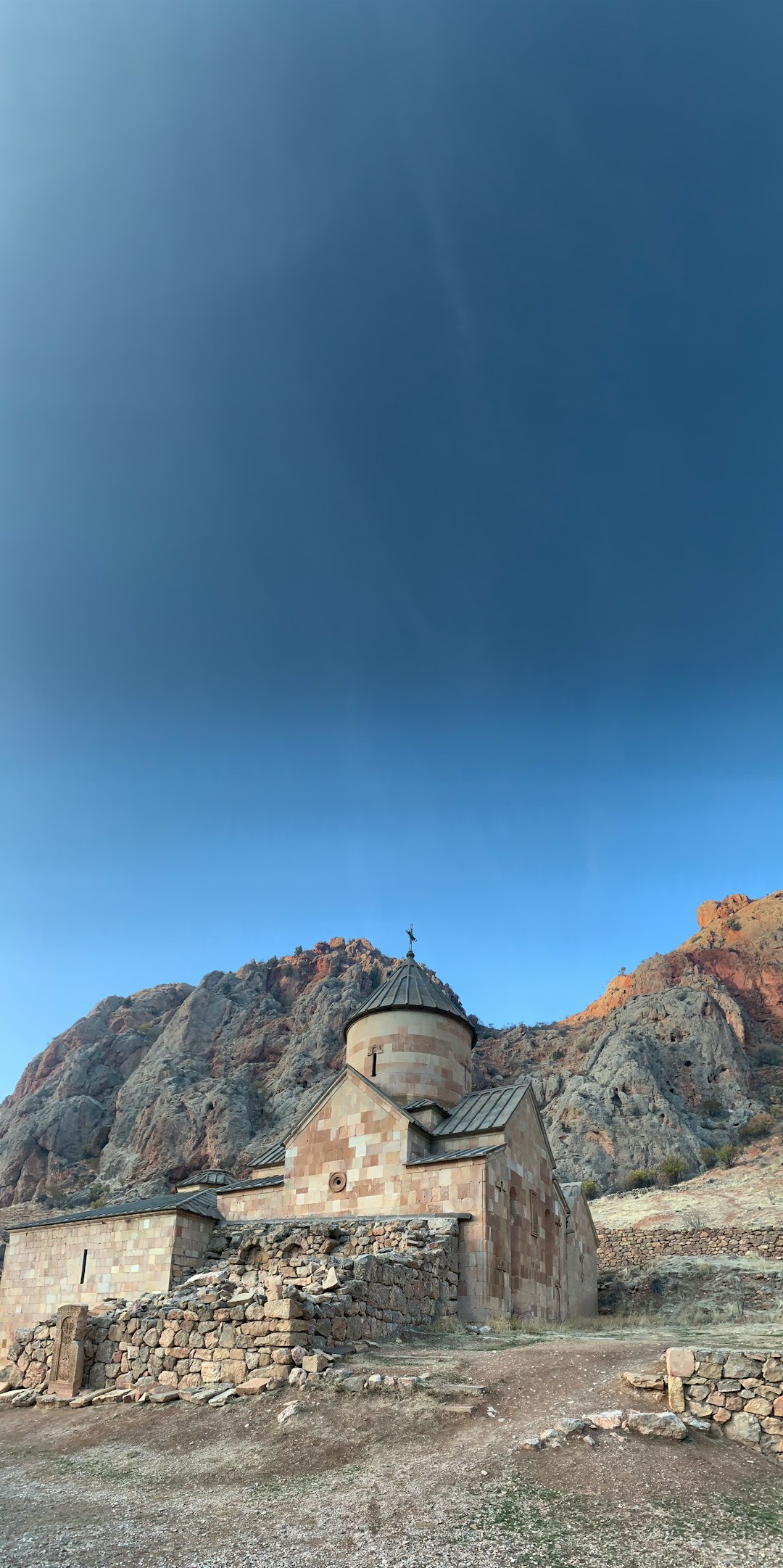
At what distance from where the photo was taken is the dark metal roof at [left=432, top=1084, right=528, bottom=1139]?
16.3 m

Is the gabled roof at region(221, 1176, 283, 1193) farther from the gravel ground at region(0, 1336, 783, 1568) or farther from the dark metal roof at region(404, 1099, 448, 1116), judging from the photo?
the gravel ground at region(0, 1336, 783, 1568)

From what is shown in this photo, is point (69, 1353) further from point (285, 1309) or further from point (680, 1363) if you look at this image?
point (680, 1363)

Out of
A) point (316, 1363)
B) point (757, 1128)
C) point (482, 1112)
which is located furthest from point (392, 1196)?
point (757, 1128)

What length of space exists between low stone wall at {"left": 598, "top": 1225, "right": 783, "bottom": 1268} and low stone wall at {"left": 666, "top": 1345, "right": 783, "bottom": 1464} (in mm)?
20901

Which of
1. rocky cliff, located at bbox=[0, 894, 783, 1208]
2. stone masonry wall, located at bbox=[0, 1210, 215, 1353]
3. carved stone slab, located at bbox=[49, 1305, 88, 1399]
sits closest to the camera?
carved stone slab, located at bbox=[49, 1305, 88, 1399]

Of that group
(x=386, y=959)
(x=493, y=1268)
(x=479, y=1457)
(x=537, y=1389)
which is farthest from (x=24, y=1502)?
(x=386, y=959)

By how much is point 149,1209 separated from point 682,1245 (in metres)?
18.2

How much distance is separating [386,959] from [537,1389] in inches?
3127

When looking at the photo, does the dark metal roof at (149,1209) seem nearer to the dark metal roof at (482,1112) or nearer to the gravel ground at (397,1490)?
the dark metal roof at (482,1112)

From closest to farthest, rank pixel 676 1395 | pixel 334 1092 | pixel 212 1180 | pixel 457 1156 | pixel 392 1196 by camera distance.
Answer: pixel 676 1395 < pixel 457 1156 < pixel 392 1196 < pixel 334 1092 < pixel 212 1180

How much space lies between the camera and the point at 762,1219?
26000 mm

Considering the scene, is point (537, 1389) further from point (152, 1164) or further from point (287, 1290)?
point (152, 1164)

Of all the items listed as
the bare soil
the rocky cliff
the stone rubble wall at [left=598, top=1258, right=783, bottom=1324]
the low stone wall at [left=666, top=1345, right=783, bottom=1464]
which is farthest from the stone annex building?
the rocky cliff

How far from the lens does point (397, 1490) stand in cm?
587
